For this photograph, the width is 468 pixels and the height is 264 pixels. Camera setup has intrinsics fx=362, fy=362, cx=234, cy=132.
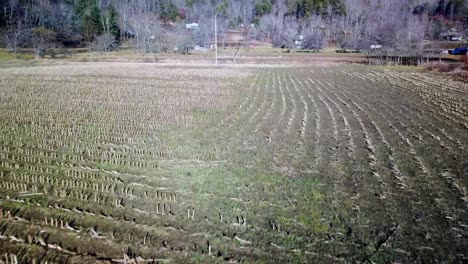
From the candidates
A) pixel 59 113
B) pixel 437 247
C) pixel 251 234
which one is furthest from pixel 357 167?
pixel 59 113

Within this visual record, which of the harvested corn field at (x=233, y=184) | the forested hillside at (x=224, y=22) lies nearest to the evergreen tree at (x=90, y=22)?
the forested hillside at (x=224, y=22)

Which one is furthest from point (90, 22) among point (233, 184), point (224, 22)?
point (233, 184)

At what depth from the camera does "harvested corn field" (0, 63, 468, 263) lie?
5.01m

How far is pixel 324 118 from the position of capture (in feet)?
43.6

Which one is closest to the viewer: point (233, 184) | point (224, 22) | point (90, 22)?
point (233, 184)

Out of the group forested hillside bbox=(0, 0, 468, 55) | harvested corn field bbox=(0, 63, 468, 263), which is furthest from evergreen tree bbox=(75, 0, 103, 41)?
harvested corn field bbox=(0, 63, 468, 263)

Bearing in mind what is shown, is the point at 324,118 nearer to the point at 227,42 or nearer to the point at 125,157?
the point at 125,157

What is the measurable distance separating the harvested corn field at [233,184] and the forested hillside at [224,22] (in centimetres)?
4277

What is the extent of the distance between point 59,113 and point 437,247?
1329 centimetres

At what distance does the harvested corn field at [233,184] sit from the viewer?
5.01 meters

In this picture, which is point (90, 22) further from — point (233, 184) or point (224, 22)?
point (233, 184)

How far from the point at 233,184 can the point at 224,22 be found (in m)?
90.1

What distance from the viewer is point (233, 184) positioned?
280 inches

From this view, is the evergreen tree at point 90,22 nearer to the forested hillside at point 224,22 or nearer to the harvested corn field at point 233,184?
the forested hillside at point 224,22
